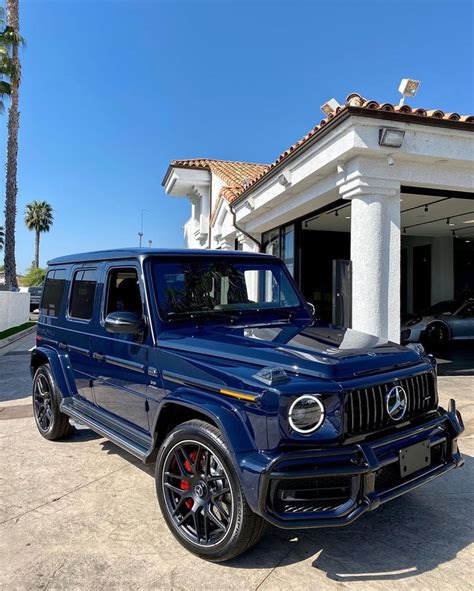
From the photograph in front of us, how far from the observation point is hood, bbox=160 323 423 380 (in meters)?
2.59

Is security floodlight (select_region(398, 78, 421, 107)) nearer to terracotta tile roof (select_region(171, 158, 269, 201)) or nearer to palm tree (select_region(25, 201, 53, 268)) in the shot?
terracotta tile roof (select_region(171, 158, 269, 201))

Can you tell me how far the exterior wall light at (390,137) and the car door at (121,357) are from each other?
178 inches

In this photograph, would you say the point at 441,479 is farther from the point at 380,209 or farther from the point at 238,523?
the point at 380,209

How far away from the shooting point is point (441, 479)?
393cm

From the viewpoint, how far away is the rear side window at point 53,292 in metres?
4.83

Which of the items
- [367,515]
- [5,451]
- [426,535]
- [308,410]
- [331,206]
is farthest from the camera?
[331,206]

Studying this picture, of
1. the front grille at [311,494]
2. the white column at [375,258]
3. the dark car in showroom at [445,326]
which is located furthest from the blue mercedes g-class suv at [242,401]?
the dark car in showroom at [445,326]

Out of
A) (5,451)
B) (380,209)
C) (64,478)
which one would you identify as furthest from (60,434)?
(380,209)

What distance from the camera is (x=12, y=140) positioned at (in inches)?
786

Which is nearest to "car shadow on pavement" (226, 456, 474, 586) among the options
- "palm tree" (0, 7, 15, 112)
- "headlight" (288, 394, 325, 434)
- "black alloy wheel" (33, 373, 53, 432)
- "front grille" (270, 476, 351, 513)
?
"front grille" (270, 476, 351, 513)

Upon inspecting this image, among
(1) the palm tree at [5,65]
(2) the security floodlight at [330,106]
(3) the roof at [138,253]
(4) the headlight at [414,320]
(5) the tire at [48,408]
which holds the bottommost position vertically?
(5) the tire at [48,408]

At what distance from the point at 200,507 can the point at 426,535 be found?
4.90 ft

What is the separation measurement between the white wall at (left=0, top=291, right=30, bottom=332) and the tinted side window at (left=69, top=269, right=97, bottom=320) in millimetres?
12217

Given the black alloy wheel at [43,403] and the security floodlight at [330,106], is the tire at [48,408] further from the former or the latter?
the security floodlight at [330,106]
